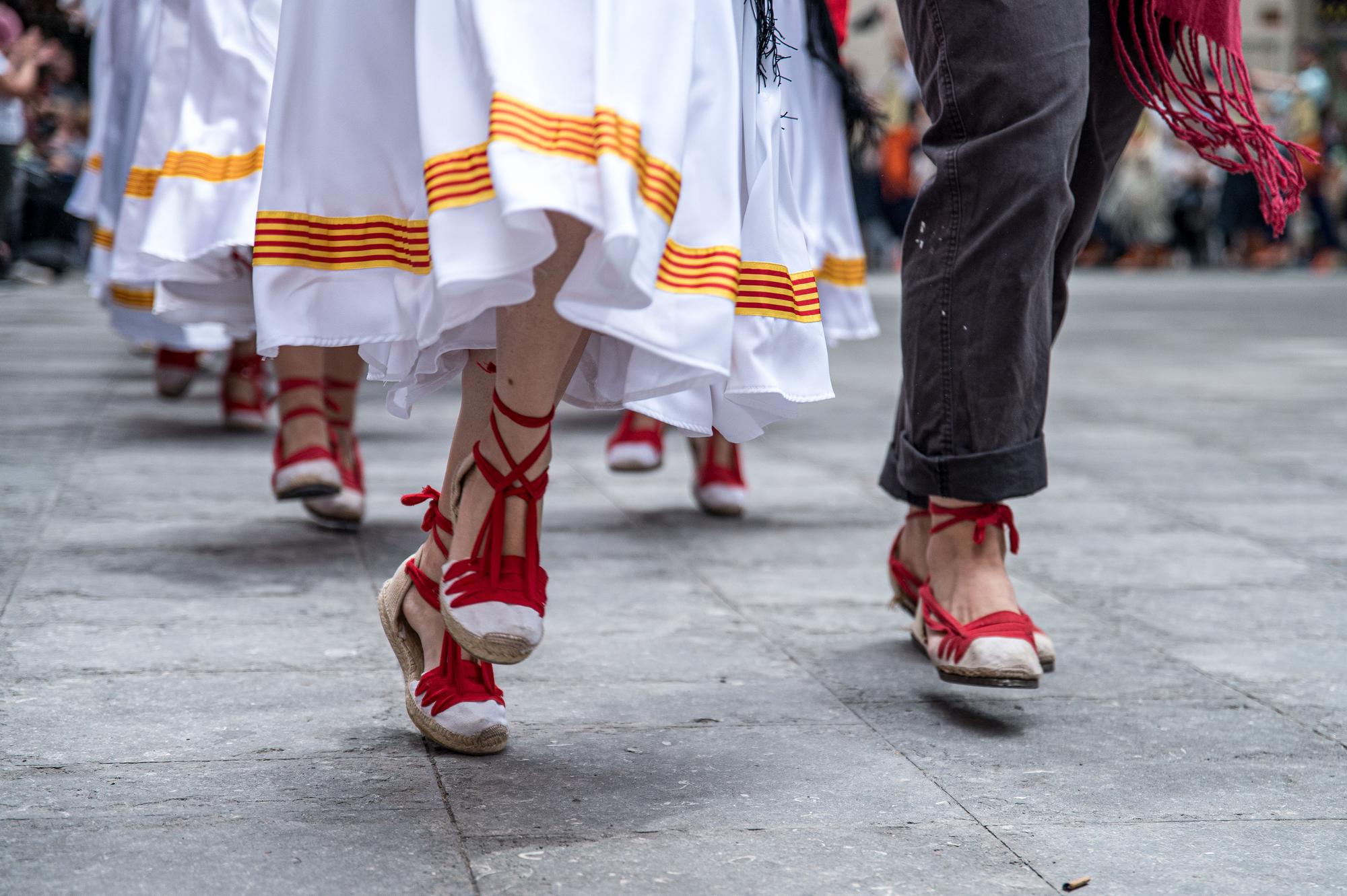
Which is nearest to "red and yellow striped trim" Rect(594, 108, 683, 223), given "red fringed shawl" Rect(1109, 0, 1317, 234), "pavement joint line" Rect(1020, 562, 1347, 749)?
"red fringed shawl" Rect(1109, 0, 1317, 234)

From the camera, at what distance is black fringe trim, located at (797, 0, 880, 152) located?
10.4ft

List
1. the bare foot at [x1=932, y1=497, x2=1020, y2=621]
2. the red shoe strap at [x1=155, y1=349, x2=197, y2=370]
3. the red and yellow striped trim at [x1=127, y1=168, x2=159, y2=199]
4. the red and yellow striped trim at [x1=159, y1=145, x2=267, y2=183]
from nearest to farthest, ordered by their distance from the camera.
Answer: the bare foot at [x1=932, y1=497, x2=1020, y2=621] < the red and yellow striped trim at [x1=159, y1=145, x2=267, y2=183] < the red and yellow striped trim at [x1=127, y1=168, x2=159, y2=199] < the red shoe strap at [x1=155, y1=349, x2=197, y2=370]

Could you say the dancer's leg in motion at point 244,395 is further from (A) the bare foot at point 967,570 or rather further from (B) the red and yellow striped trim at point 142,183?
(A) the bare foot at point 967,570

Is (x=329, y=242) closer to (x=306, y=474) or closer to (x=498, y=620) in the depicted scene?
(x=498, y=620)

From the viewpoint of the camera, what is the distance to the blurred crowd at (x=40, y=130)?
7.12 meters

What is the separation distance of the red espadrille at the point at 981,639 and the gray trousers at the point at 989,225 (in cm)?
4

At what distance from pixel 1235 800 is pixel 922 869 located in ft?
1.39

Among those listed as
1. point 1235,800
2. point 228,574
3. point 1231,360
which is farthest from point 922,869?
point 1231,360

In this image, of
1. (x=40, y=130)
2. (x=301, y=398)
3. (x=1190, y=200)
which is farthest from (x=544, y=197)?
(x=1190, y=200)

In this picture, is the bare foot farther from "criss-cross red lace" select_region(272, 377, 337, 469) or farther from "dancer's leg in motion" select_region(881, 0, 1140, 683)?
"criss-cross red lace" select_region(272, 377, 337, 469)

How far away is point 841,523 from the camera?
3354 mm

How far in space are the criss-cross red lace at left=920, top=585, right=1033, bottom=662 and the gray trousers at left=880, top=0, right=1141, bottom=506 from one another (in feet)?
0.51

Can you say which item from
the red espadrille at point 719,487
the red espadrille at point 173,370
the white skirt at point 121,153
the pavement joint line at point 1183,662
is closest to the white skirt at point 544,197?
the pavement joint line at point 1183,662

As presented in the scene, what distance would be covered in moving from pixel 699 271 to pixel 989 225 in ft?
2.06
